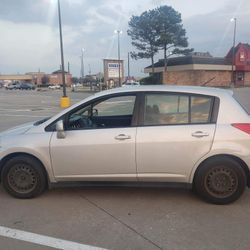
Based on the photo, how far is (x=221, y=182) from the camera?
4.42 m

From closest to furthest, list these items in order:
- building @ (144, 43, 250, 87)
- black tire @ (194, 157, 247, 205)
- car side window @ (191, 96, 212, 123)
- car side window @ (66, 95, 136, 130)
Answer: black tire @ (194, 157, 247, 205) < car side window @ (191, 96, 212, 123) < car side window @ (66, 95, 136, 130) < building @ (144, 43, 250, 87)

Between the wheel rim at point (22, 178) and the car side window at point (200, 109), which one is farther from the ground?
the car side window at point (200, 109)

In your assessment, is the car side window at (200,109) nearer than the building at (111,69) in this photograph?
Yes

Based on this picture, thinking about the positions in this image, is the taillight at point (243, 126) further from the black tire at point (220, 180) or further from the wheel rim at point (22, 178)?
the wheel rim at point (22, 178)

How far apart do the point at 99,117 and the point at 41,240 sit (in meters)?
2.58

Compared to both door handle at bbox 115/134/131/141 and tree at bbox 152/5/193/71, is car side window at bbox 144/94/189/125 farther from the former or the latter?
tree at bbox 152/5/193/71

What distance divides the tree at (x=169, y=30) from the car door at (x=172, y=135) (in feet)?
164

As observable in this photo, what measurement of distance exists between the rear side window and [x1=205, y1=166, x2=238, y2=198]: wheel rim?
2.22 feet

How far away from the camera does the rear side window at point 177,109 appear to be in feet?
14.7

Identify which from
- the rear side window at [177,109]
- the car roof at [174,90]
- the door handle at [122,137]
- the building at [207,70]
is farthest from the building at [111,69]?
the door handle at [122,137]

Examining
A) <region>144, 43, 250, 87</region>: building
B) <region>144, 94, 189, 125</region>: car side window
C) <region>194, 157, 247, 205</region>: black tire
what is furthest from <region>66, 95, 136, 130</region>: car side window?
<region>144, 43, 250, 87</region>: building

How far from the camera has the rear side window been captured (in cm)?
449

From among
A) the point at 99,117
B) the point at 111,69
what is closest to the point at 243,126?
the point at 99,117

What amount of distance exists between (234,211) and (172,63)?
5782 cm
